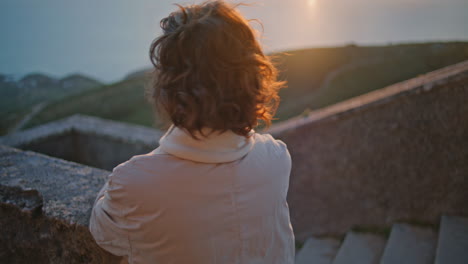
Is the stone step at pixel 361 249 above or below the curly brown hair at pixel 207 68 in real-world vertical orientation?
below

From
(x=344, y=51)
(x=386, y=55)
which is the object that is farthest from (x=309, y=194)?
(x=344, y=51)

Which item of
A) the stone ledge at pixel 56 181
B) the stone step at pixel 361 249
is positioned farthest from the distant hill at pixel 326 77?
the stone ledge at pixel 56 181

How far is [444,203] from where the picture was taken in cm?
305

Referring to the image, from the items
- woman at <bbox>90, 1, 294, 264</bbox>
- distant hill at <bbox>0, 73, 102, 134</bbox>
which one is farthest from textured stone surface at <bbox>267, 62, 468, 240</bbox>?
distant hill at <bbox>0, 73, 102, 134</bbox>

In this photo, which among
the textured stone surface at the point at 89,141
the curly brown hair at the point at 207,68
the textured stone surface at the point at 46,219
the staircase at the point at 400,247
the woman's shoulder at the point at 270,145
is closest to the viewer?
the curly brown hair at the point at 207,68

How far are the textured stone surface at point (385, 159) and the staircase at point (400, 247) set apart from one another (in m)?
0.16

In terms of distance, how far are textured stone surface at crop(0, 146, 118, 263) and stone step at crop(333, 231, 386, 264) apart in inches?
96.1

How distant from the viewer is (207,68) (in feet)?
3.17

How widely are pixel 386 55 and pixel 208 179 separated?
361 inches

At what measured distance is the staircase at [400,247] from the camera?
2.56 metres

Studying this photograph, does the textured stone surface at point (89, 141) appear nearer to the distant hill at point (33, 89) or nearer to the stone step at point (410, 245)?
the stone step at point (410, 245)

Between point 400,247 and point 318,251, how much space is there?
0.90m

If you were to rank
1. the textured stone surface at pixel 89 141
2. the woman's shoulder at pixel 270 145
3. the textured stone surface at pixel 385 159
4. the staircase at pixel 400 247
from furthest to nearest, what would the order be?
the textured stone surface at pixel 89 141, the textured stone surface at pixel 385 159, the staircase at pixel 400 247, the woman's shoulder at pixel 270 145

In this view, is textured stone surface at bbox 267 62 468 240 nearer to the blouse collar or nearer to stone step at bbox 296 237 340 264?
stone step at bbox 296 237 340 264
